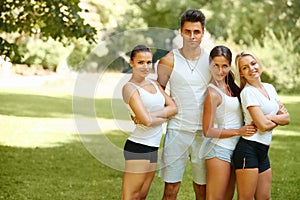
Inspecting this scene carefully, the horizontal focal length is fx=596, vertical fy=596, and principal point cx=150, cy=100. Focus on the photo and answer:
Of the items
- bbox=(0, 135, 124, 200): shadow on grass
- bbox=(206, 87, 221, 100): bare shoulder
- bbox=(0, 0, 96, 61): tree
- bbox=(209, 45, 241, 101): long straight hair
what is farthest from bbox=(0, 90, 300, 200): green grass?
bbox=(0, 0, 96, 61): tree

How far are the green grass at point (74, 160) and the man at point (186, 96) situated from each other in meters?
0.36

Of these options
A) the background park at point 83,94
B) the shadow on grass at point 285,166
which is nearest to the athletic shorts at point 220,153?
the background park at point 83,94

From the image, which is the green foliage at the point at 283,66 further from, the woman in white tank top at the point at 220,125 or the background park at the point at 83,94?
the woman in white tank top at the point at 220,125

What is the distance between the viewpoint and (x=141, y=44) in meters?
4.13

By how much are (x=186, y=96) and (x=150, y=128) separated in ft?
1.21

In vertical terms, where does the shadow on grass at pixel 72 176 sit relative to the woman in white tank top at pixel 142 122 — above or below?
below

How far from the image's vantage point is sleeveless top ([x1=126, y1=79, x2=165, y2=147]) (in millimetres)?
3921

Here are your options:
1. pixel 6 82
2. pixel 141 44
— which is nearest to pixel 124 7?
pixel 6 82

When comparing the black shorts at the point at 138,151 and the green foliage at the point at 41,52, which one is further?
the green foliage at the point at 41,52

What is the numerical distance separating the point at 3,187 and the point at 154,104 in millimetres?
3656

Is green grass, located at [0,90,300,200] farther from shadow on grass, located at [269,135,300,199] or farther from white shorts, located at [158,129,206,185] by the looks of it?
white shorts, located at [158,129,206,185]

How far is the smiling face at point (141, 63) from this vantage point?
13.0ft

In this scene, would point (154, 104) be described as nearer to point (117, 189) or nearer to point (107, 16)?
point (117, 189)

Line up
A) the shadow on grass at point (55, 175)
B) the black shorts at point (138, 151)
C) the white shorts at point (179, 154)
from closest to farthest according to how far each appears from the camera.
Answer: the black shorts at point (138, 151), the white shorts at point (179, 154), the shadow on grass at point (55, 175)
